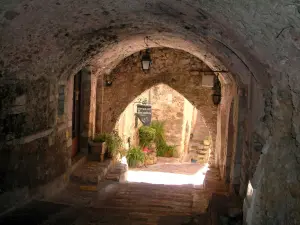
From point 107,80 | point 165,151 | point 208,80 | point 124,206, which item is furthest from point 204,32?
point 165,151

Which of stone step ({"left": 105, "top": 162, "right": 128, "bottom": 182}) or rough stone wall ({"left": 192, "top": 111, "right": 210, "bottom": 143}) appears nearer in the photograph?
stone step ({"left": 105, "top": 162, "right": 128, "bottom": 182})

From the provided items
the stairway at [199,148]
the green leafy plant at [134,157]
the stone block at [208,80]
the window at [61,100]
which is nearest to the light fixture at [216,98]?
the stone block at [208,80]

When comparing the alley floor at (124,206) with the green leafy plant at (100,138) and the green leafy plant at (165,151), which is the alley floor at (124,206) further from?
the green leafy plant at (165,151)

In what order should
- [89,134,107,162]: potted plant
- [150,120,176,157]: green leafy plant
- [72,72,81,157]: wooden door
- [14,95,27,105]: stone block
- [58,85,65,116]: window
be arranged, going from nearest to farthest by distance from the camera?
[14,95,27,105]: stone block
[58,85,65,116]: window
[72,72,81,157]: wooden door
[89,134,107,162]: potted plant
[150,120,176,157]: green leafy plant

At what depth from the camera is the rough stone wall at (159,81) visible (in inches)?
381

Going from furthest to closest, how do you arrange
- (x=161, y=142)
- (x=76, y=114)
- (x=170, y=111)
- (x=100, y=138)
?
(x=161, y=142) → (x=170, y=111) → (x=100, y=138) → (x=76, y=114)

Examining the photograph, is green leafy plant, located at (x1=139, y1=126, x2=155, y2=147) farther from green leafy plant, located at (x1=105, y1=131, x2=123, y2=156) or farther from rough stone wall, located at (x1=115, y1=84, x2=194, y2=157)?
green leafy plant, located at (x1=105, y1=131, x2=123, y2=156)

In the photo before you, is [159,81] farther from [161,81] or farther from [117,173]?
[117,173]

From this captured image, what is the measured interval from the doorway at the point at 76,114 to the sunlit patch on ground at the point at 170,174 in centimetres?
190

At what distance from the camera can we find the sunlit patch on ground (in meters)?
9.99

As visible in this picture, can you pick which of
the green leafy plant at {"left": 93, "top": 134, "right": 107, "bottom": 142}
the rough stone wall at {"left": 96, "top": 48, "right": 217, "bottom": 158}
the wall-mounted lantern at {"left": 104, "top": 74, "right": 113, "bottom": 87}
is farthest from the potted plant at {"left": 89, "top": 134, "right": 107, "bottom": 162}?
the wall-mounted lantern at {"left": 104, "top": 74, "right": 113, "bottom": 87}

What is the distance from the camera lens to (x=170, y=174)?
11523 millimetres

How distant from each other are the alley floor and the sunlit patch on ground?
1684 millimetres

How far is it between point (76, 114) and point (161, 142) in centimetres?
812
